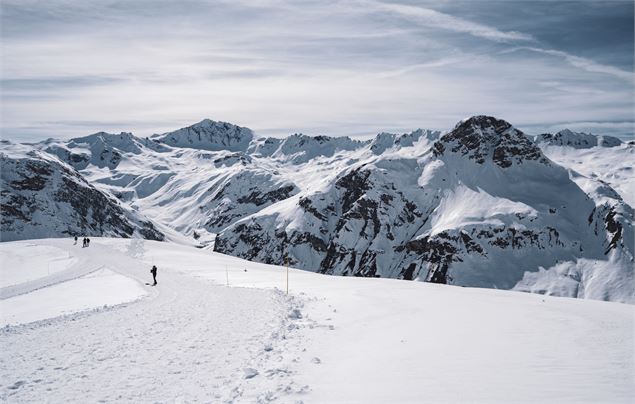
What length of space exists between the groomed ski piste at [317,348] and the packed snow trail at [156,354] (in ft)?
0.22

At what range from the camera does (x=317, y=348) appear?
17453 millimetres

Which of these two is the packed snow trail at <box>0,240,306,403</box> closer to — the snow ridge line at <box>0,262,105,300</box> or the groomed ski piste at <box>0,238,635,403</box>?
the groomed ski piste at <box>0,238,635,403</box>

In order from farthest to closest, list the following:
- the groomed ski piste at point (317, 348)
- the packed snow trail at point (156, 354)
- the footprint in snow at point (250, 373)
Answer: the footprint in snow at point (250, 373)
the packed snow trail at point (156, 354)
the groomed ski piste at point (317, 348)

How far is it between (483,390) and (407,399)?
2242 mm

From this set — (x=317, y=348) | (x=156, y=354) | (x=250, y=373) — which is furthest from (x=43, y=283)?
(x=250, y=373)

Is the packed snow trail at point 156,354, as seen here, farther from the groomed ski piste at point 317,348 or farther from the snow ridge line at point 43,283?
the snow ridge line at point 43,283

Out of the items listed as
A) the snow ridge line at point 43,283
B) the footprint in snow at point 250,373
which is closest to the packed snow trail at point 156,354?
the footprint in snow at point 250,373

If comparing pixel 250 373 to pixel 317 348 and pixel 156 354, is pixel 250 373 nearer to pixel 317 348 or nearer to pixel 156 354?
pixel 317 348

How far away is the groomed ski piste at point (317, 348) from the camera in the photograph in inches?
515

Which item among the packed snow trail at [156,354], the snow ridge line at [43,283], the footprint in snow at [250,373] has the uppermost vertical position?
the footprint in snow at [250,373]

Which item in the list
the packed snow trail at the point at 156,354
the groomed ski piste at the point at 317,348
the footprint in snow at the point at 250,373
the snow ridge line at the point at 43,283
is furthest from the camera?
the snow ridge line at the point at 43,283

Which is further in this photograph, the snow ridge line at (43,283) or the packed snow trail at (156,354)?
the snow ridge line at (43,283)

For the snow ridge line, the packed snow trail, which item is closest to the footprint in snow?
the packed snow trail

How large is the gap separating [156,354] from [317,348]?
19.9ft
